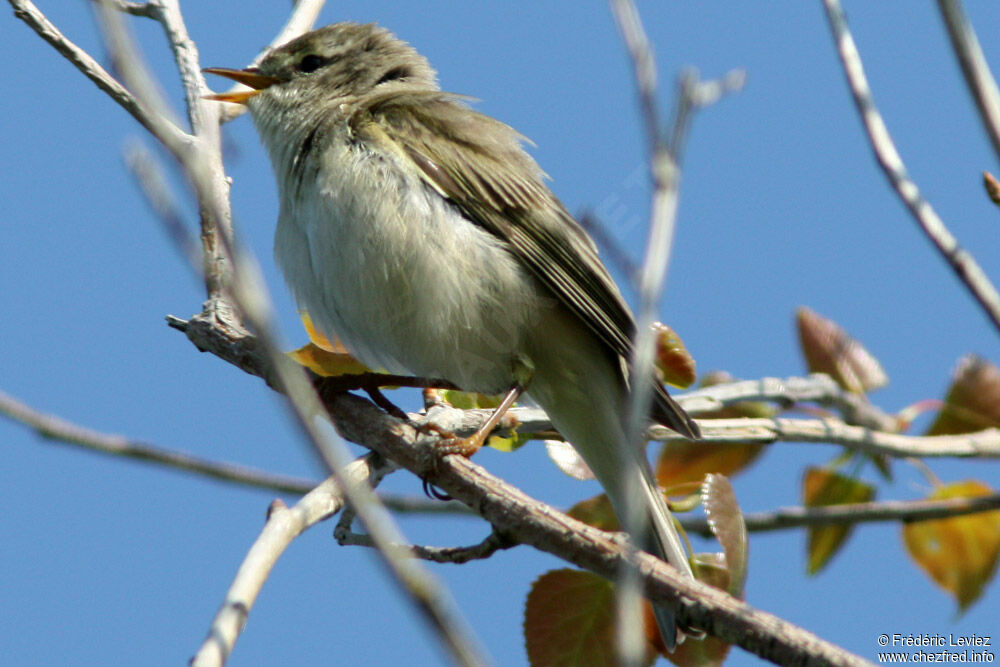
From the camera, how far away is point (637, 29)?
1727 mm

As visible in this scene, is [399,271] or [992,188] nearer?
[992,188]

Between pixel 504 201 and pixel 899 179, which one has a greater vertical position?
pixel 504 201

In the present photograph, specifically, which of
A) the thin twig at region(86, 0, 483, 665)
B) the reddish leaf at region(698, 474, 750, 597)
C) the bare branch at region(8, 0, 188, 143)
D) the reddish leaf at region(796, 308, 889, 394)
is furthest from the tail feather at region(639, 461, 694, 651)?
the thin twig at region(86, 0, 483, 665)

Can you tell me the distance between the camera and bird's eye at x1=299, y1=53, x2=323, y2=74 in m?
4.34

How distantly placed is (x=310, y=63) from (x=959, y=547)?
3272 millimetres

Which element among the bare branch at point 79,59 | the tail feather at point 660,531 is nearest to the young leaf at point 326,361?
the bare branch at point 79,59

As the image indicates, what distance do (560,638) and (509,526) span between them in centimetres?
50

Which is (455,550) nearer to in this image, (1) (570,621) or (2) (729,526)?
(1) (570,621)

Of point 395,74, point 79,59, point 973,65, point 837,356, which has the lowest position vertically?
point 973,65

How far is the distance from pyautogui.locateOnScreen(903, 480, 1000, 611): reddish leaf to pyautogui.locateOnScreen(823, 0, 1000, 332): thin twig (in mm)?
2324

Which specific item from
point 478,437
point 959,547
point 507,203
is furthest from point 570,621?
point 959,547

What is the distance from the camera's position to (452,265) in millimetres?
3549

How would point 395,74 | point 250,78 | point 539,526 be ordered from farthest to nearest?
point 395,74, point 250,78, point 539,526

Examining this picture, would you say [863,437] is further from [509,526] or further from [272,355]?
[272,355]
